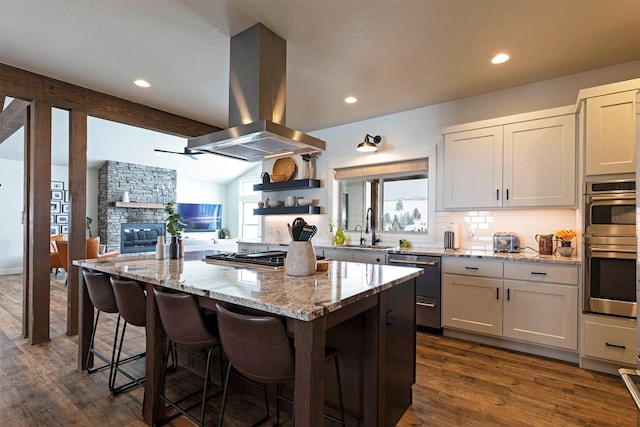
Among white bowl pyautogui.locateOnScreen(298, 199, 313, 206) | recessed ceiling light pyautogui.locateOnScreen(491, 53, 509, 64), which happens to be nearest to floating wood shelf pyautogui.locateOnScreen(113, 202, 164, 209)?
white bowl pyautogui.locateOnScreen(298, 199, 313, 206)

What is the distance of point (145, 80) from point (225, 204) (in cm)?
802

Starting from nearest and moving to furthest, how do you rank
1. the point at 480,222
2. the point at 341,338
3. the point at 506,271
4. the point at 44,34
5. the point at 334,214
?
the point at 341,338 → the point at 44,34 → the point at 506,271 → the point at 480,222 → the point at 334,214

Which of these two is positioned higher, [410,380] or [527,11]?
[527,11]

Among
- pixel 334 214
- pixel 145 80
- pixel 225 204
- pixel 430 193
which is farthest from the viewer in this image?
pixel 225 204

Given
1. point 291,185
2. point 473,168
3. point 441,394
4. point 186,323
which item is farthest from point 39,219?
point 473,168

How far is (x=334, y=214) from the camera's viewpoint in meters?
4.82

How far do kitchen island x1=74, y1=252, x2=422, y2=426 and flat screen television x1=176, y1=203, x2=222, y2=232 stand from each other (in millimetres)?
7976

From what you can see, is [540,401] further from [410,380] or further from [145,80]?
[145,80]

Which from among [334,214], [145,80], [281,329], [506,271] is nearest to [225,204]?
[334,214]

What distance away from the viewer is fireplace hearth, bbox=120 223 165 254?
322 inches

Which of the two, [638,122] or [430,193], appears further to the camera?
[430,193]

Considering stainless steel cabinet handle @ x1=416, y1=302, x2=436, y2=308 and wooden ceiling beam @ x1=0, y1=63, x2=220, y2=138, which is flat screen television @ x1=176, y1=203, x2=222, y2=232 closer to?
wooden ceiling beam @ x1=0, y1=63, x2=220, y2=138

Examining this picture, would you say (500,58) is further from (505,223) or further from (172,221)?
(172,221)

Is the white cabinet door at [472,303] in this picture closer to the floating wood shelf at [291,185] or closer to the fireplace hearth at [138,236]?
the floating wood shelf at [291,185]
